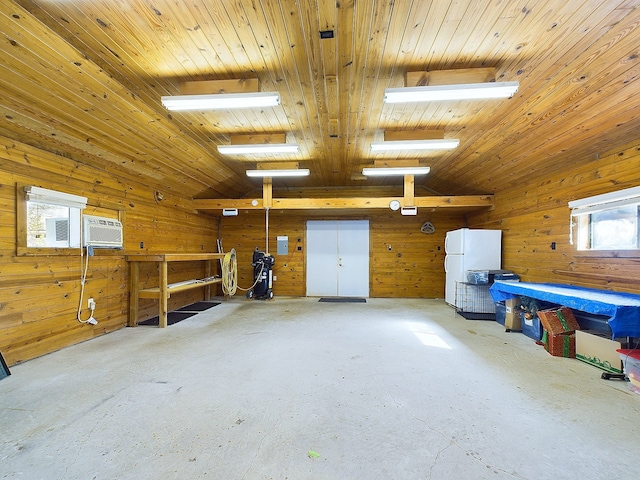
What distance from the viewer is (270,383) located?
8.22 ft

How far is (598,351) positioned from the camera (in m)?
2.82

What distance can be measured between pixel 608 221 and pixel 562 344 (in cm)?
164

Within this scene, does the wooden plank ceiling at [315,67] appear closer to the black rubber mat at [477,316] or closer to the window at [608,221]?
the window at [608,221]

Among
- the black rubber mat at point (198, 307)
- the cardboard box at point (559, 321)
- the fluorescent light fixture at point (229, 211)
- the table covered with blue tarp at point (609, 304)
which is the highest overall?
the fluorescent light fixture at point (229, 211)

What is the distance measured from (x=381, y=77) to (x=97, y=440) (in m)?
3.60

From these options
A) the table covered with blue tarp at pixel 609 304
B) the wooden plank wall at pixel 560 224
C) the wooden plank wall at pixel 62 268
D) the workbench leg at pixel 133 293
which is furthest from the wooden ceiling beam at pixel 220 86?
the wooden plank wall at pixel 560 224

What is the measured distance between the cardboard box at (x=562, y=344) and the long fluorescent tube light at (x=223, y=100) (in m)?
4.03

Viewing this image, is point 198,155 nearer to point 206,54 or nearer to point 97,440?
point 206,54

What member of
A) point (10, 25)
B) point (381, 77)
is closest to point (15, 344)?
point (10, 25)

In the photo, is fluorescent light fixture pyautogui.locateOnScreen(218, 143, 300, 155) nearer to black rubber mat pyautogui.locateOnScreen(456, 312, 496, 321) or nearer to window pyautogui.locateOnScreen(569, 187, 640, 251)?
window pyautogui.locateOnScreen(569, 187, 640, 251)

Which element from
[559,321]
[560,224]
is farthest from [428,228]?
[559,321]

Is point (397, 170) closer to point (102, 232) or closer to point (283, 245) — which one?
point (283, 245)

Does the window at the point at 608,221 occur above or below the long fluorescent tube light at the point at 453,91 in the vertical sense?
below

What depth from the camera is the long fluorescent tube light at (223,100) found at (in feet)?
8.21
